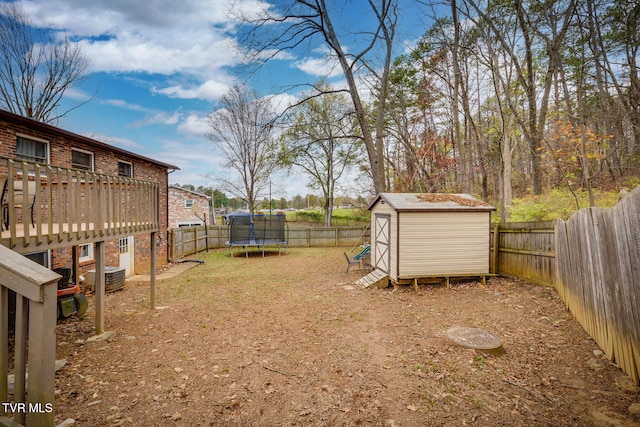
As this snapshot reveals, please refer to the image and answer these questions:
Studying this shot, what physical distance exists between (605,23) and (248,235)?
1523 centimetres

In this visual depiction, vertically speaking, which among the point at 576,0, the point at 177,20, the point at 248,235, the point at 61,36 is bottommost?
the point at 248,235

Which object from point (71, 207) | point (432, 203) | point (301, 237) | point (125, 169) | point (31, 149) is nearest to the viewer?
point (71, 207)

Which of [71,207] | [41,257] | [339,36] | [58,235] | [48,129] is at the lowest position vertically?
[41,257]

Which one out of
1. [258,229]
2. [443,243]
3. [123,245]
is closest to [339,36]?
[443,243]

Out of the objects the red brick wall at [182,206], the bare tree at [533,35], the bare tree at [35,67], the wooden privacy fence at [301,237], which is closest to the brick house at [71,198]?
the wooden privacy fence at [301,237]

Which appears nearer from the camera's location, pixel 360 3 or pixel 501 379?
pixel 501 379

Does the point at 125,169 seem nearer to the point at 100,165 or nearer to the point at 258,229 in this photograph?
the point at 100,165

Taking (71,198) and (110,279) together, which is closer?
(71,198)

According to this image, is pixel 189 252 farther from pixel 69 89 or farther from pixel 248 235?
pixel 69 89

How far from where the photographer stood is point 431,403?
324cm

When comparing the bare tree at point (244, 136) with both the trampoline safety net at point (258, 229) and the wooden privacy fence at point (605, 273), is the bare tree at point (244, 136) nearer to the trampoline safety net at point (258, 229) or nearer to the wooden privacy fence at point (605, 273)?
the trampoline safety net at point (258, 229)

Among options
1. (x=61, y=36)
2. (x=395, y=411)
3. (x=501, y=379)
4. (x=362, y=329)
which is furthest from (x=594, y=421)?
(x=61, y=36)

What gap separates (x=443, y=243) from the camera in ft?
27.0

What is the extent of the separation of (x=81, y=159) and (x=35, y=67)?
1052cm
